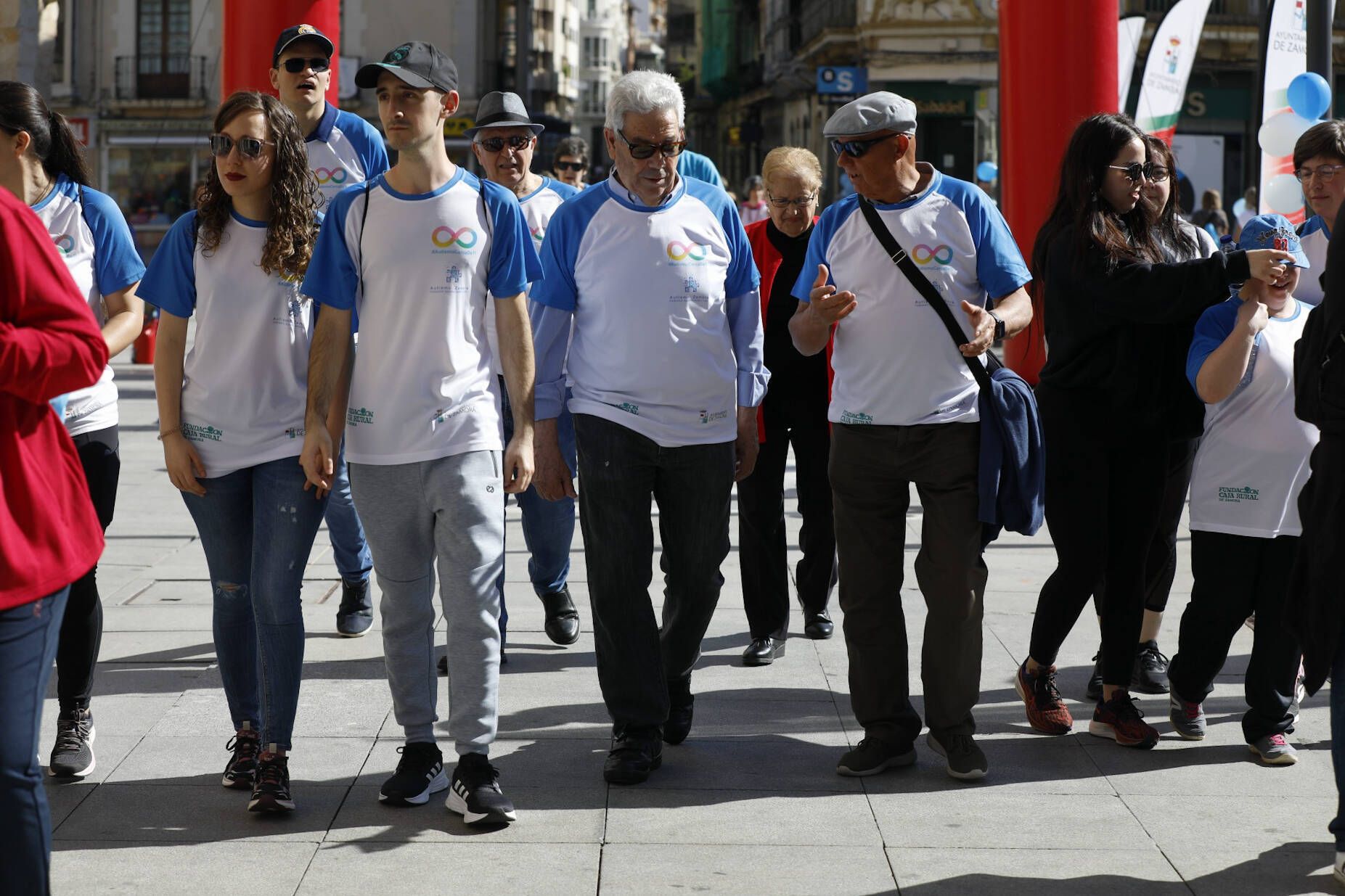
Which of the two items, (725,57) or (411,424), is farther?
(725,57)

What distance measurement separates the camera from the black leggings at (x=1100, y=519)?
5.16 m

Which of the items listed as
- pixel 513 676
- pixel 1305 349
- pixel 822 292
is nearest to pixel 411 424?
pixel 822 292

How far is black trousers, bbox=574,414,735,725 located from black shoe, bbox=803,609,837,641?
6.09 ft

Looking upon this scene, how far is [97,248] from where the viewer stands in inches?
191

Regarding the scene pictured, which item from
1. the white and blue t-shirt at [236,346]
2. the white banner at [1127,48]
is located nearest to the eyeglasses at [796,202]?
the white and blue t-shirt at [236,346]

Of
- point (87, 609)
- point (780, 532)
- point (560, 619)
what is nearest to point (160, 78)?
point (560, 619)

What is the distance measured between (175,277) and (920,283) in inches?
81.2

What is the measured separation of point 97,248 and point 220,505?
3.09 feet

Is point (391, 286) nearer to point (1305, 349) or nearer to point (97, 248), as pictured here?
point (97, 248)

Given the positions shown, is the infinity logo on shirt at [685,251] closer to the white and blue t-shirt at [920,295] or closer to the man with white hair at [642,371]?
the man with white hair at [642,371]

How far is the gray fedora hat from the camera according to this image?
6691 millimetres

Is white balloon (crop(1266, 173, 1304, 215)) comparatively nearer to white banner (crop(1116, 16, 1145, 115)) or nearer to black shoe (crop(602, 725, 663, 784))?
white banner (crop(1116, 16, 1145, 115))

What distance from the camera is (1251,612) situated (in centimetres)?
517

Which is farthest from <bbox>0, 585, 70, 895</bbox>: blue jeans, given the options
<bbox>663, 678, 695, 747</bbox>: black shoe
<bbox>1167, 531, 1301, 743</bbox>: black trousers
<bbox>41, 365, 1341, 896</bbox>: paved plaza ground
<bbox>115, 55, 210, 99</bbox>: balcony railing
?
<bbox>115, 55, 210, 99</bbox>: balcony railing
